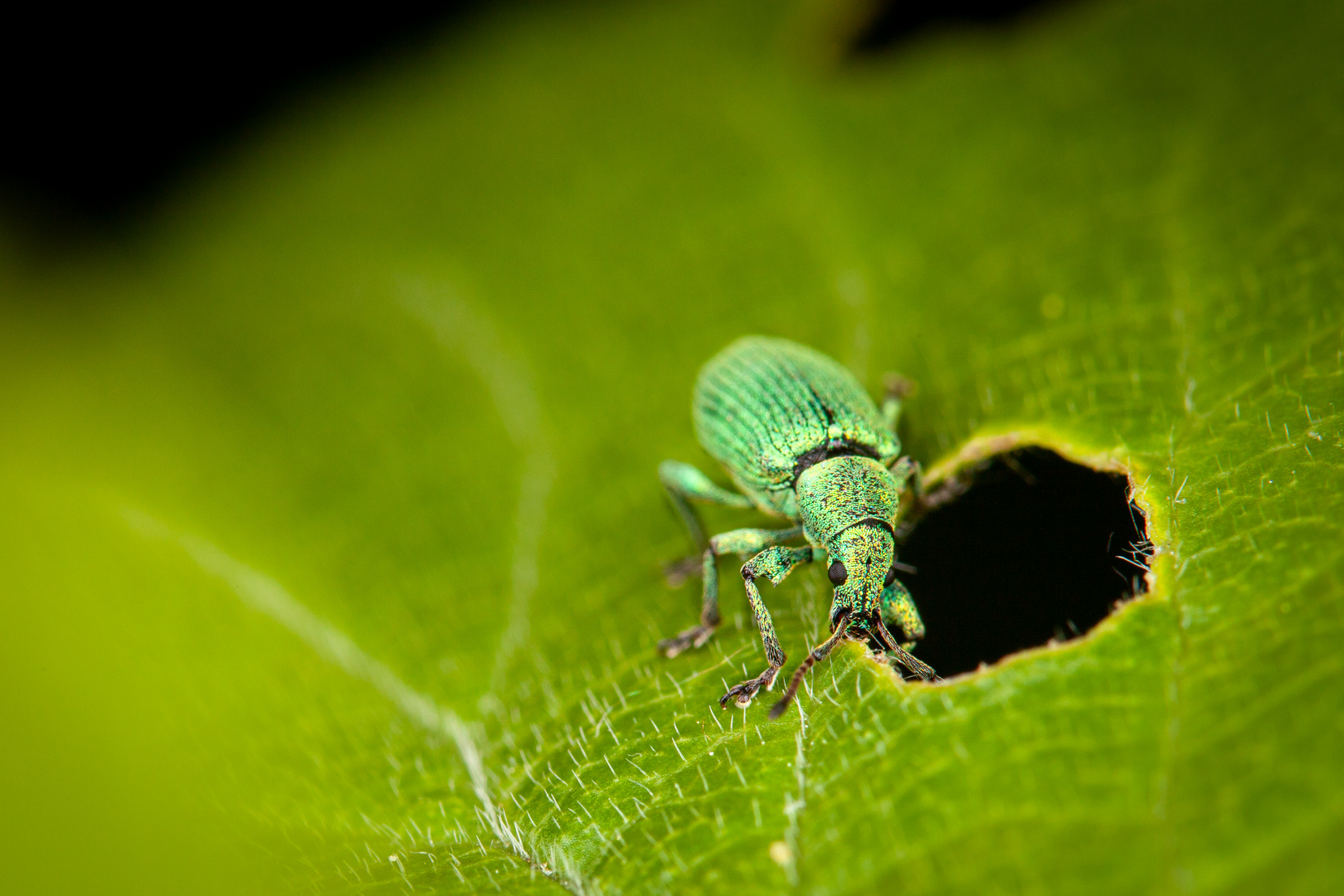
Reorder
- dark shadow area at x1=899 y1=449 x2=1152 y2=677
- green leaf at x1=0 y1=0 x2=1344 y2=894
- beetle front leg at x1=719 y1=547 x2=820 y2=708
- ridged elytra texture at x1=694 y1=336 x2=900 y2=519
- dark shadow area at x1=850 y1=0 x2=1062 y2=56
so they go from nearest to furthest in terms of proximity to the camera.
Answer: green leaf at x1=0 y1=0 x2=1344 y2=894 → dark shadow area at x1=899 y1=449 x2=1152 y2=677 → beetle front leg at x1=719 y1=547 x2=820 y2=708 → ridged elytra texture at x1=694 y1=336 x2=900 y2=519 → dark shadow area at x1=850 y1=0 x2=1062 y2=56

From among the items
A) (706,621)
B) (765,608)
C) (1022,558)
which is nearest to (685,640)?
(706,621)

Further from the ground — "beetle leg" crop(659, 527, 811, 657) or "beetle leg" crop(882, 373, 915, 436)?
"beetle leg" crop(882, 373, 915, 436)

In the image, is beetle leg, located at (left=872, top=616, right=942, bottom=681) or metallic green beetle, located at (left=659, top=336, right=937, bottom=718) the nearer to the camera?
beetle leg, located at (left=872, top=616, right=942, bottom=681)

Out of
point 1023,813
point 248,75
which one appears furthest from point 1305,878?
point 248,75

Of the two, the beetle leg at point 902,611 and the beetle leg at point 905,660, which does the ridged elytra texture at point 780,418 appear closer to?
the beetle leg at point 902,611

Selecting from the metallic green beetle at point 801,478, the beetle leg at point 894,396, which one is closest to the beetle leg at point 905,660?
the metallic green beetle at point 801,478

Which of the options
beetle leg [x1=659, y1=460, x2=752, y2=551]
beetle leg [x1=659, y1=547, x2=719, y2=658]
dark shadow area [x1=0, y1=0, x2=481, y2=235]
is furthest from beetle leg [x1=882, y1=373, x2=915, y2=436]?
dark shadow area [x1=0, y1=0, x2=481, y2=235]

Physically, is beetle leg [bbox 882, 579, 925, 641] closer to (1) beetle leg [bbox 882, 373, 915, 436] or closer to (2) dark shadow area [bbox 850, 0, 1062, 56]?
(1) beetle leg [bbox 882, 373, 915, 436]

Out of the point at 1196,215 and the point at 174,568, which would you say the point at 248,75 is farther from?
the point at 1196,215
